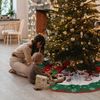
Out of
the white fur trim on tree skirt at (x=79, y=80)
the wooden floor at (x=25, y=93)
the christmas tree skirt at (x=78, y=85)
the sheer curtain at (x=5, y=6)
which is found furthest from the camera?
the sheer curtain at (x=5, y=6)

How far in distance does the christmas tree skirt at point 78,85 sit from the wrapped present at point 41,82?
0.12 m

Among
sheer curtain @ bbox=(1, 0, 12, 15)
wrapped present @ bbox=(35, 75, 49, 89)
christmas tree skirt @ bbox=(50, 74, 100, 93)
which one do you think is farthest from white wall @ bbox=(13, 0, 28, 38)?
wrapped present @ bbox=(35, 75, 49, 89)

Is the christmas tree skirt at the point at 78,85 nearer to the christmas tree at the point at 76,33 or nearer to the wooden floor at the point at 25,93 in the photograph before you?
the wooden floor at the point at 25,93

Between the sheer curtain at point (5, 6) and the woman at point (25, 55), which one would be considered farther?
the sheer curtain at point (5, 6)

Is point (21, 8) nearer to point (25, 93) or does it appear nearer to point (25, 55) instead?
point (25, 55)

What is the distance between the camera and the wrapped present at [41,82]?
170 inches

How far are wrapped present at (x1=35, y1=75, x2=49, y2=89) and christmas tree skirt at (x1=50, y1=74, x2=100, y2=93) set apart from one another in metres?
0.12

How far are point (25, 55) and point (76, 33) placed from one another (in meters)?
1.06

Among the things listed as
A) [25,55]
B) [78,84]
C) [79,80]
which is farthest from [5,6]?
[78,84]

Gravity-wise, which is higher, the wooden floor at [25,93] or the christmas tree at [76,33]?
the christmas tree at [76,33]

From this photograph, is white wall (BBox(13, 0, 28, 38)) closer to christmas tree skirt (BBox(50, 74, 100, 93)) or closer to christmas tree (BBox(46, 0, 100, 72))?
christmas tree (BBox(46, 0, 100, 72))

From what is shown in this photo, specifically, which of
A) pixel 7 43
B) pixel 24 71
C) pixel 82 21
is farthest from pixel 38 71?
pixel 7 43

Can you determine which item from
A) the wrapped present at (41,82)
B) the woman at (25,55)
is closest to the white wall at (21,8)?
the woman at (25,55)

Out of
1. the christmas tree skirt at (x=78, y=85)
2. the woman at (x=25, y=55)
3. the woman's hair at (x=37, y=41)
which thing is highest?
the woman's hair at (x=37, y=41)
